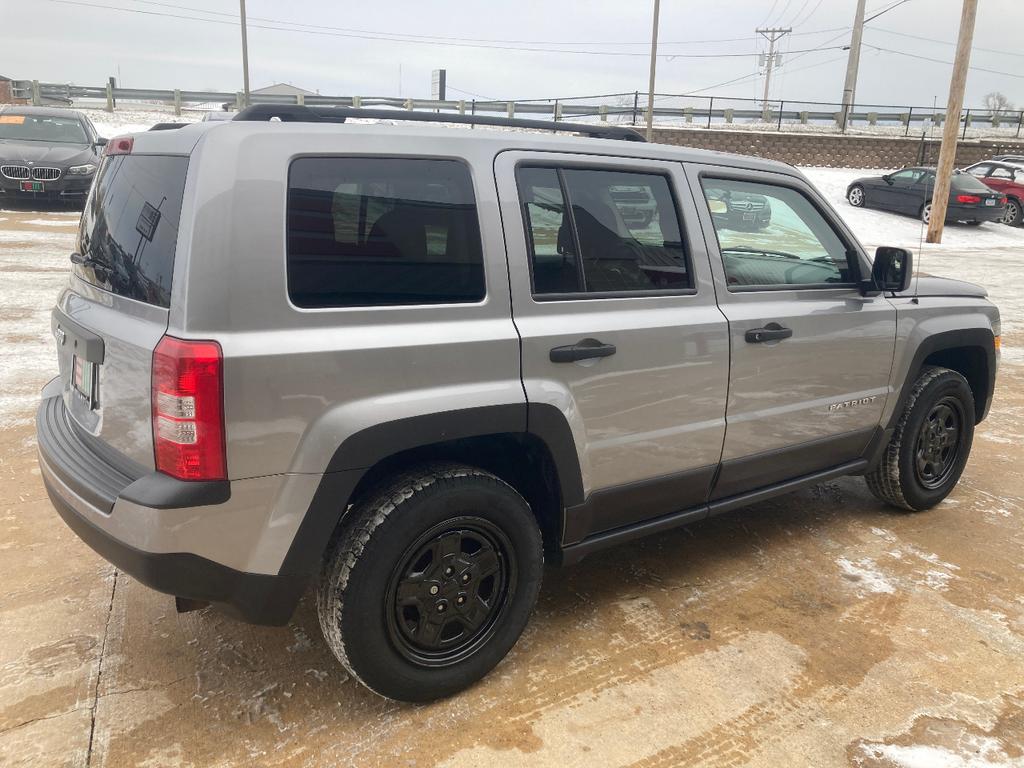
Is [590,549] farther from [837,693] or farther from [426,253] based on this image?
[426,253]

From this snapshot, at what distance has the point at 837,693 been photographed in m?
2.76

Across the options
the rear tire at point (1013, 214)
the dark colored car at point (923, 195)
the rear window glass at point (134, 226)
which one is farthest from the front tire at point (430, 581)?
the rear tire at point (1013, 214)

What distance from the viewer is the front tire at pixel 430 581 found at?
2395 millimetres

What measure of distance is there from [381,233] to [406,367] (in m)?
0.41

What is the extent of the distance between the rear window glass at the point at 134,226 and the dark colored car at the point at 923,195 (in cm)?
1986

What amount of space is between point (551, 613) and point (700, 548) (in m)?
0.98

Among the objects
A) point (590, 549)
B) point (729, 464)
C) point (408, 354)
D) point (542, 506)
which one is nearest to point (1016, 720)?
point (729, 464)

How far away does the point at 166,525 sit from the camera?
2154mm

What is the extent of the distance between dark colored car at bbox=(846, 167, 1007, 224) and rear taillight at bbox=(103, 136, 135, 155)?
19.8m

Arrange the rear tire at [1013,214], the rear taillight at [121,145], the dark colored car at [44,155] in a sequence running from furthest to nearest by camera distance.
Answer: the rear tire at [1013,214] → the dark colored car at [44,155] → the rear taillight at [121,145]

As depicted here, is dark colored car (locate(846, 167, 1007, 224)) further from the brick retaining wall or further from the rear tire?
the brick retaining wall

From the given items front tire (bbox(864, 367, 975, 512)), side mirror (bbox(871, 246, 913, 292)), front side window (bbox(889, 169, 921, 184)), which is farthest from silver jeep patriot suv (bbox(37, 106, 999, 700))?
front side window (bbox(889, 169, 921, 184))

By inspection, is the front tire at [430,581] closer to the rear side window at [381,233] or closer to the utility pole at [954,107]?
the rear side window at [381,233]

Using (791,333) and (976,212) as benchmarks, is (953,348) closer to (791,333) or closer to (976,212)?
(791,333)
